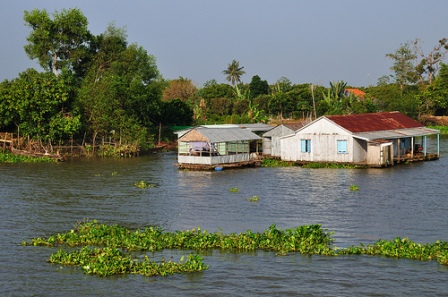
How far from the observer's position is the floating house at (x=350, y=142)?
132 ft

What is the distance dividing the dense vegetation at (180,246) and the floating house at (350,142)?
18845mm

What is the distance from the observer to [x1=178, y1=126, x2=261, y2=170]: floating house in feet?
132

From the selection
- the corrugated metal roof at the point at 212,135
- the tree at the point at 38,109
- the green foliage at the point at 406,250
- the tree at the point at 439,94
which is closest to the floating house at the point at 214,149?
the corrugated metal roof at the point at 212,135

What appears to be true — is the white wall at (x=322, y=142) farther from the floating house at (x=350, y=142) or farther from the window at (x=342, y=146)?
the window at (x=342, y=146)

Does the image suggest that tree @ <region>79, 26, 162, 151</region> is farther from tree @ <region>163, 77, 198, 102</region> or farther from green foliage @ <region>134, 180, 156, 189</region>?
tree @ <region>163, 77, 198, 102</region>

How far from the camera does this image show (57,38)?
62312 millimetres

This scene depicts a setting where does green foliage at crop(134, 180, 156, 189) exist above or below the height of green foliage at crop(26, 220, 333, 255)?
above

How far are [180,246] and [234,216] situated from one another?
579 centimetres

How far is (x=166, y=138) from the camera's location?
5975 cm

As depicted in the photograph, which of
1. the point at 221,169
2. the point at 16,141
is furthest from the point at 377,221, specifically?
the point at 16,141

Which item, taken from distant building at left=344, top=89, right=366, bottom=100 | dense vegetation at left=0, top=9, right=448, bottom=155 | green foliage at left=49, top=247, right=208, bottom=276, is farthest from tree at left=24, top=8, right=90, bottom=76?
green foliage at left=49, top=247, right=208, bottom=276

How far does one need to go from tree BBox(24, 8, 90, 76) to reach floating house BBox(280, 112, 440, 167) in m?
28.5

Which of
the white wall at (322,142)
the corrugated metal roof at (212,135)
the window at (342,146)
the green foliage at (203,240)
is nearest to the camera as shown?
the green foliage at (203,240)

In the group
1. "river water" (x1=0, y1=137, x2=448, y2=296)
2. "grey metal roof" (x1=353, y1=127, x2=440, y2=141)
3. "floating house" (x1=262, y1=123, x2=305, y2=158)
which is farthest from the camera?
"floating house" (x1=262, y1=123, x2=305, y2=158)
